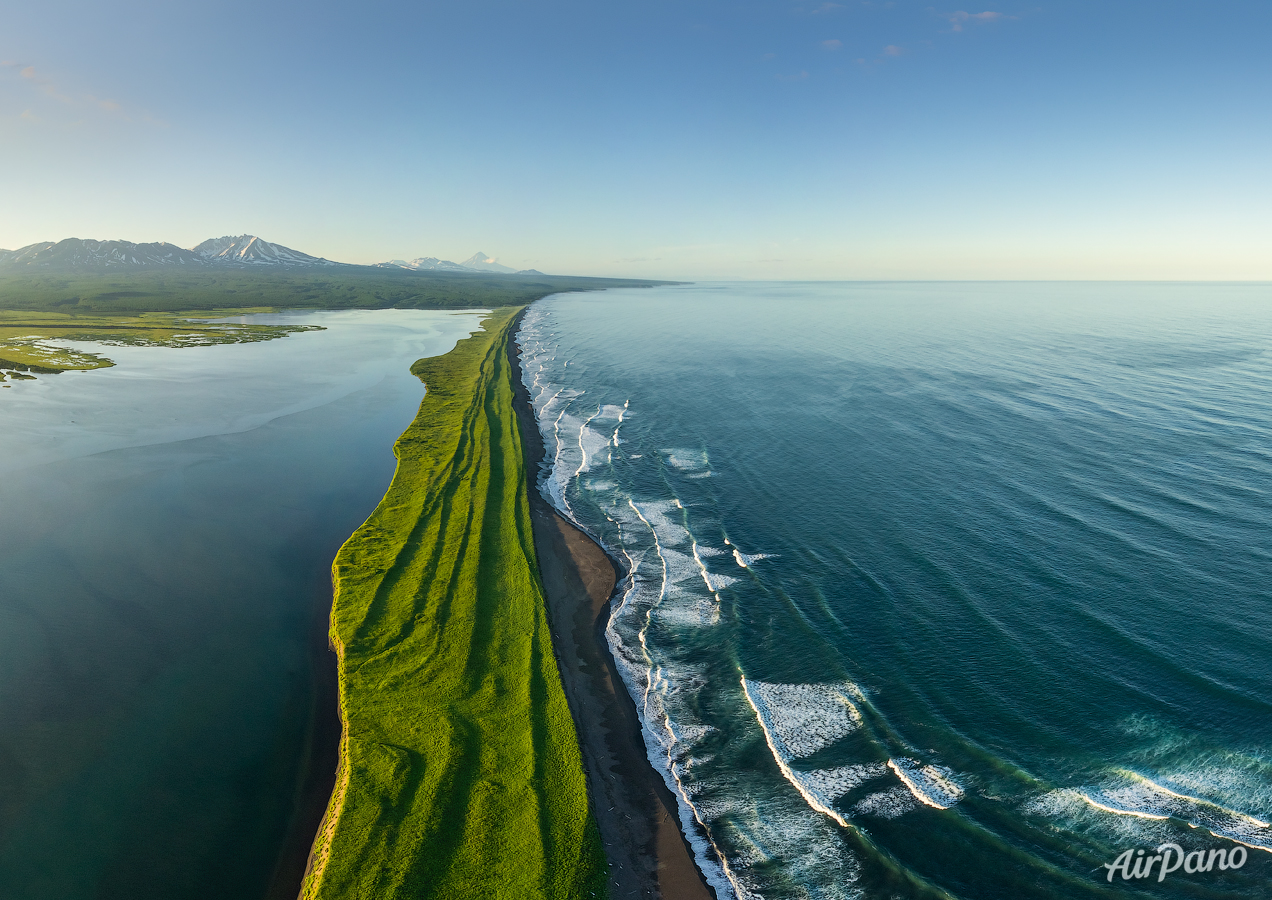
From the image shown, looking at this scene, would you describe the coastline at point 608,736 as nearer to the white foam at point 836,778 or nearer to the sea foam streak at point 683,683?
the sea foam streak at point 683,683

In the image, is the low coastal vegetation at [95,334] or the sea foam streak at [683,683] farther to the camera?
the low coastal vegetation at [95,334]

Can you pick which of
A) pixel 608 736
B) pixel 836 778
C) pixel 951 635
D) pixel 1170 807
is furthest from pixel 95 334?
pixel 1170 807

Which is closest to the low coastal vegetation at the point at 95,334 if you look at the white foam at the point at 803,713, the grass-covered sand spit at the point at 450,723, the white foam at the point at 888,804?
the grass-covered sand spit at the point at 450,723

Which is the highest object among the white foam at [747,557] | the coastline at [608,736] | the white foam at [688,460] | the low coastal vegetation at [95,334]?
the low coastal vegetation at [95,334]

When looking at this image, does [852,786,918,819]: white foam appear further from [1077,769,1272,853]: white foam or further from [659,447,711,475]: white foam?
[659,447,711,475]: white foam

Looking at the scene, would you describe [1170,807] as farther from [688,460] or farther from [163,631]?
[163,631]

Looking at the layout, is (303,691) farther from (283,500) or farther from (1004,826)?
(1004,826)
